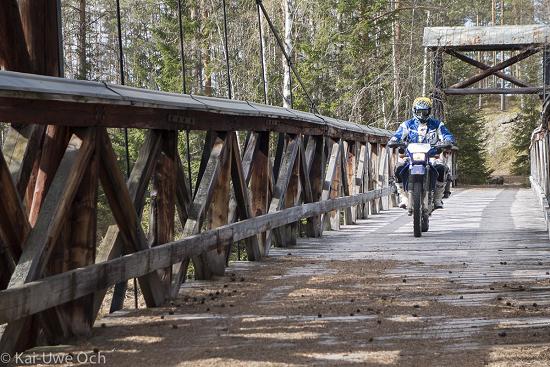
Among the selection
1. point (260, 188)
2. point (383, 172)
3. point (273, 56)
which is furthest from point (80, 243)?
point (273, 56)

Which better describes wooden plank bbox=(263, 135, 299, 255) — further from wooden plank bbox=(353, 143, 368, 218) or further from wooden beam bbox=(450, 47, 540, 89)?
wooden beam bbox=(450, 47, 540, 89)

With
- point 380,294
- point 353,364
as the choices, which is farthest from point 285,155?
point 353,364

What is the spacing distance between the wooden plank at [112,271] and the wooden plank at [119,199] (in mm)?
91

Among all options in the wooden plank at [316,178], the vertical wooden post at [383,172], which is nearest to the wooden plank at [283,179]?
the wooden plank at [316,178]

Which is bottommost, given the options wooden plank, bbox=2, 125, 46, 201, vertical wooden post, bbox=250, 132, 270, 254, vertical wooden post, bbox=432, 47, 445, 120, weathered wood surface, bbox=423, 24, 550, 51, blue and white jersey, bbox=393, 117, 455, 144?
vertical wooden post, bbox=250, 132, 270, 254

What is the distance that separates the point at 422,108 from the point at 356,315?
6.46 m

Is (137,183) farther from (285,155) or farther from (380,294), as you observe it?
(285,155)

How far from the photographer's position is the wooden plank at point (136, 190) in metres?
5.55

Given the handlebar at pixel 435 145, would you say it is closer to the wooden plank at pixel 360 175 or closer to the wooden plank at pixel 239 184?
the wooden plank at pixel 239 184

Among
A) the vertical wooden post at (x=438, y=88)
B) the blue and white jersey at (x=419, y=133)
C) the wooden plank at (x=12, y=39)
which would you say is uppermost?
the vertical wooden post at (x=438, y=88)

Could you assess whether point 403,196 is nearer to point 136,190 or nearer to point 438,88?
point 136,190

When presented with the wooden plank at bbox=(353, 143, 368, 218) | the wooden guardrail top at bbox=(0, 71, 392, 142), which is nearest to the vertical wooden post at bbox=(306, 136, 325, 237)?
the wooden guardrail top at bbox=(0, 71, 392, 142)

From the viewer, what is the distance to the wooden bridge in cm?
445

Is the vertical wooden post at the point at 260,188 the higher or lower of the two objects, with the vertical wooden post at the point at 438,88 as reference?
lower
